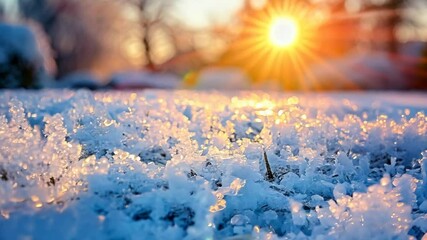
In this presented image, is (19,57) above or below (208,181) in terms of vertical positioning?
above

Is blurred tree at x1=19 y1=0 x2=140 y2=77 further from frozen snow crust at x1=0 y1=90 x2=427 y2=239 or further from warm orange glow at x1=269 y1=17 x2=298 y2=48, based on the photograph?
frozen snow crust at x1=0 y1=90 x2=427 y2=239

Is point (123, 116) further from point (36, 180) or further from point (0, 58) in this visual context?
point (0, 58)

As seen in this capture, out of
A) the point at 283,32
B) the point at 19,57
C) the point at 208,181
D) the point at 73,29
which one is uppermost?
the point at 73,29

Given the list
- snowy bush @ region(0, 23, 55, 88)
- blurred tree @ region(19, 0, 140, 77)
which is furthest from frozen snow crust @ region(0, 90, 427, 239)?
blurred tree @ region(19, 0, 140, 77)

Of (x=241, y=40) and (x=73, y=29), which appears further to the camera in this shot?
(x=73, y=29)

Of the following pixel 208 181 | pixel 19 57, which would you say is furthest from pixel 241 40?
pixel 208 181

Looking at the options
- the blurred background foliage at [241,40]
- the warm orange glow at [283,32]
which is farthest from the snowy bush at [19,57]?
the warm orange glow at [283,32]

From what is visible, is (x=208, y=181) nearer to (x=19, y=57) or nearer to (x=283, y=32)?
(x=19, y=57)
